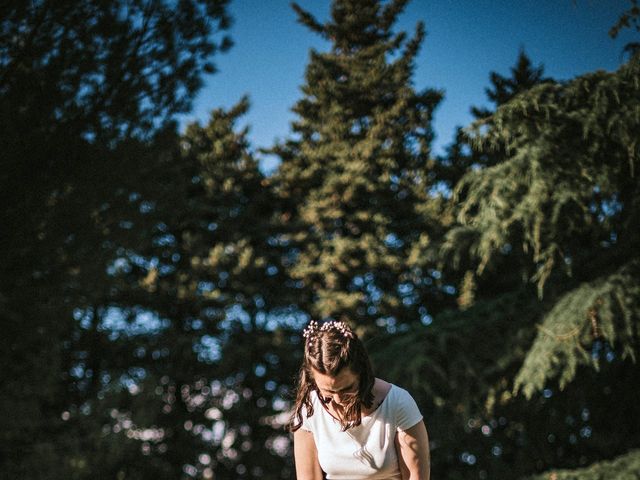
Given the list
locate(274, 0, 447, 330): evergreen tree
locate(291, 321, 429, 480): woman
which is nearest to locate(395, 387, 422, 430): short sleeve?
locate(291, 321, 429, 480): woman

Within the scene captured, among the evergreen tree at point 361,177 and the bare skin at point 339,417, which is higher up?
the evergreen tree at point 361,177

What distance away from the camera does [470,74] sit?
34.3ft

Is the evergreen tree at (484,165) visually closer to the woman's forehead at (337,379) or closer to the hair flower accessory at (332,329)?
the hair flower accessory at (332,329)

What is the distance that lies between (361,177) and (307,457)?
37.0ft

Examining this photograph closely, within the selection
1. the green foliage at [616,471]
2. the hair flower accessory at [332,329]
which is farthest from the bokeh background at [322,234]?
the hair flower accessory at [332,329]

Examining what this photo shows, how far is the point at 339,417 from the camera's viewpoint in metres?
2.39

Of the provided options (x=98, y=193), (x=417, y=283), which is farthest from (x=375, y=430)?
(x=417, y=283)

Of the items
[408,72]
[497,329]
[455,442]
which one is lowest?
[455,442]

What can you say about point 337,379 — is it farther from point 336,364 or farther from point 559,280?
point 559,280

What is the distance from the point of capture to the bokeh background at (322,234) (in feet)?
17.2

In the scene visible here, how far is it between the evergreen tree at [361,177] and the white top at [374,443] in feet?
32.4

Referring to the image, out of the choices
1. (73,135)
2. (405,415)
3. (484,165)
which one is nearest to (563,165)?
(405,415)

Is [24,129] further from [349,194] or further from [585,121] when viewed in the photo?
[349,194]

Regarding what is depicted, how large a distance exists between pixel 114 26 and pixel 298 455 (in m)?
5.63
